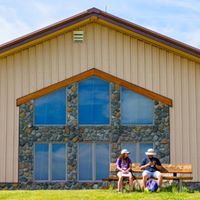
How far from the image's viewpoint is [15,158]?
2294 cm

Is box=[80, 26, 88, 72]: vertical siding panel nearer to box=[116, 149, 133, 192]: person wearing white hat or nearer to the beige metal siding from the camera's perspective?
the beige metal siding

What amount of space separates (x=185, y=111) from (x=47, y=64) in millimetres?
5128

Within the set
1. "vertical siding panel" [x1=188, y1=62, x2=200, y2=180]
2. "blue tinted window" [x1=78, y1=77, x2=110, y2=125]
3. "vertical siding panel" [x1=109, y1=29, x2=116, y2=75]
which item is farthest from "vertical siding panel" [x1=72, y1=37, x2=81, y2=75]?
"vertical siding panel" [x1=188, y1=62, x2=200, y2=180]

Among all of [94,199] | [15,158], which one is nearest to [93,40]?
[15,158]

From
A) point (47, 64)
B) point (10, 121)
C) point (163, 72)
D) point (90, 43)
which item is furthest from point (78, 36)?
point (10, 121)

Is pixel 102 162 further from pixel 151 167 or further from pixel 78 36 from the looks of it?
pixel 78 36

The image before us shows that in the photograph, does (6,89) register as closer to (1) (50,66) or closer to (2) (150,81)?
(1) (50,66)

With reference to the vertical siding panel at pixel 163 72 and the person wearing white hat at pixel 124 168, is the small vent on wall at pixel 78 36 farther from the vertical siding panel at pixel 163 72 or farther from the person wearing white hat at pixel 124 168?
the person wearing white hat at pixel 124 168

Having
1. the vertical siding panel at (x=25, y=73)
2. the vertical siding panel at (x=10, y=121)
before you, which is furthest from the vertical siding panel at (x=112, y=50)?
the vertical siding panel at (x=10, y=121)

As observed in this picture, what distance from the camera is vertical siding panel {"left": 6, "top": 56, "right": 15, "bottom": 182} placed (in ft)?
75.2

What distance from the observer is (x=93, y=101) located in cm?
2306

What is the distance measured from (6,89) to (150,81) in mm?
5092

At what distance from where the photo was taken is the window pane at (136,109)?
23.1m

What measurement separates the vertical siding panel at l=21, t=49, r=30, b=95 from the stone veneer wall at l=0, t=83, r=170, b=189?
0.54m
